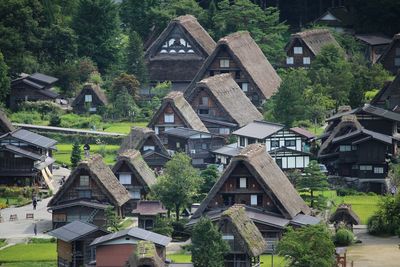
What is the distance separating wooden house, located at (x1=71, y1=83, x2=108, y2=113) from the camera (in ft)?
313

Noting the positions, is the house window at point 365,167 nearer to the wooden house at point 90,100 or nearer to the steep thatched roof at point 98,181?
the steep thatched roof at point 98,181

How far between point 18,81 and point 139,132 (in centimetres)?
1440

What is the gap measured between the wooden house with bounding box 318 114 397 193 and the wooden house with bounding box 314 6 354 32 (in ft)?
79.4

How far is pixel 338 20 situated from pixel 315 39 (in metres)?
7.66

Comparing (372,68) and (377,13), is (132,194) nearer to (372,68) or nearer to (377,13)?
(372,68)

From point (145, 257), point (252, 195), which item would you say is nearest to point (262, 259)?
point (252, 195)

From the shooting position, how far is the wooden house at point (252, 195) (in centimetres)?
7412

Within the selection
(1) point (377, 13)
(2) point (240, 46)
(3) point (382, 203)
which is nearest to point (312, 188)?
(3) point (382, 203)

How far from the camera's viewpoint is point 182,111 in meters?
87.6

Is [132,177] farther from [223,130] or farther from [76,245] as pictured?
[223,130]

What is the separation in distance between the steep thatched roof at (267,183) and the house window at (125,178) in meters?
5.26

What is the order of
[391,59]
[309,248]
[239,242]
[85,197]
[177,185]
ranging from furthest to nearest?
[391,59]
[85,197]
[177,185]
[239,242]
[309,248]

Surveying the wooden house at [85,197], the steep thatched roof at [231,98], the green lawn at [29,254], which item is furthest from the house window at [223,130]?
the green lawn at [29,254]

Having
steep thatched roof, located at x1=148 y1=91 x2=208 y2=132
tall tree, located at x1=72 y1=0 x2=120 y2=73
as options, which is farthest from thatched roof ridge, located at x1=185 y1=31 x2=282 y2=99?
tall tree, located at x1=72 y1=0 x2=120 y2=73
